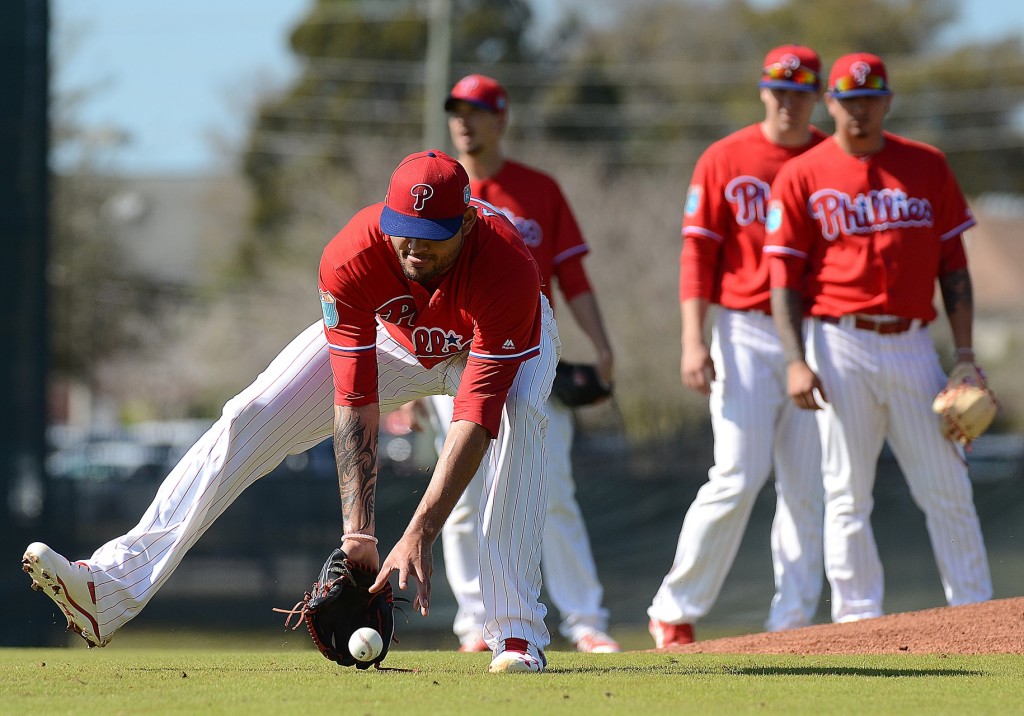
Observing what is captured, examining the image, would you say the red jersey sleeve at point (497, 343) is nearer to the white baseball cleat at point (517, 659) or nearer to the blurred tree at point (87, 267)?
the white baseball cleat at point (517, 659)

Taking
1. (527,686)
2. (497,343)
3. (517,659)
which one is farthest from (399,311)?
(527,686)

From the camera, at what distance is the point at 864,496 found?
705cm

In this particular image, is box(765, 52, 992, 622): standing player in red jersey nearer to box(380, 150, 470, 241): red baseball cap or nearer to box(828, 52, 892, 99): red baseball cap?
box(828, 52, 892, 99): red baseball cap

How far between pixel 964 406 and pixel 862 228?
95 centimetres

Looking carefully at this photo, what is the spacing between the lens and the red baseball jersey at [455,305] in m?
4.97

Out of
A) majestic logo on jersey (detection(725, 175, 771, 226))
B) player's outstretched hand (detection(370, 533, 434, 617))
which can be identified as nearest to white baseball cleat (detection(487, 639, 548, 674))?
player's outstretched hand (detection(370, 533, 434, 617))

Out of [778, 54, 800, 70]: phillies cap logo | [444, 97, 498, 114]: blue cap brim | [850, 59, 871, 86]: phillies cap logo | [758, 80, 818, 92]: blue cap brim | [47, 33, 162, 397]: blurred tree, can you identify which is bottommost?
[47, 33, 162, 397]: blurred tree

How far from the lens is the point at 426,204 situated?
468cm

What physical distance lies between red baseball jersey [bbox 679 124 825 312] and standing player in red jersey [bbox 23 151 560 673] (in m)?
1.94

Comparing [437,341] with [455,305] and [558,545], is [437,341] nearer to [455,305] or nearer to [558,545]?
[455,305]

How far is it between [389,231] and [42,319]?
10.5m

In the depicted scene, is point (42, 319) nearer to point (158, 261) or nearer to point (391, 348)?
point (391, 348)

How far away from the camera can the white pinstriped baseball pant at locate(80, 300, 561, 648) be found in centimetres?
522

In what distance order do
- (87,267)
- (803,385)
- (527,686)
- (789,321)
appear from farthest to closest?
(87,267) → (789,321) → (803,385) → (527,686)
